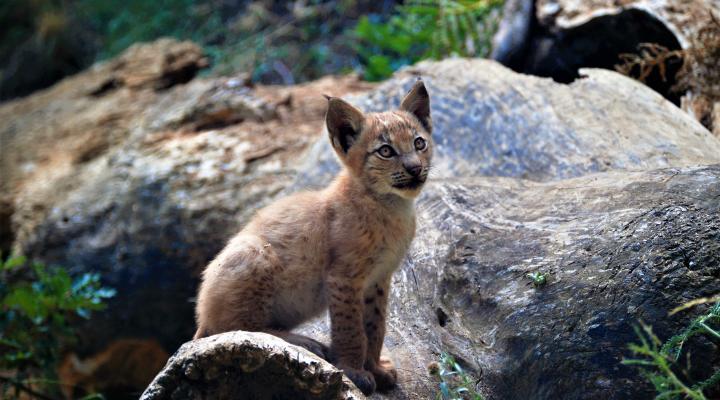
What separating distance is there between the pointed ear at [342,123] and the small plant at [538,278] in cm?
142

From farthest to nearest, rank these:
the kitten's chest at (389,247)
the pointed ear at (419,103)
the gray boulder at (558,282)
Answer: the pointed ear at (419,103)
the kitten's chest at (389,247)
the gray boulder at (558,282)

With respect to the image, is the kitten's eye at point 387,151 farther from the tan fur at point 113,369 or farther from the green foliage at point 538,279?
the tan fur at point 113,369

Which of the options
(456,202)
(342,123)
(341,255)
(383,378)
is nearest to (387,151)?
(342,123)

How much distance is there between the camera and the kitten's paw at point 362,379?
3979 mm

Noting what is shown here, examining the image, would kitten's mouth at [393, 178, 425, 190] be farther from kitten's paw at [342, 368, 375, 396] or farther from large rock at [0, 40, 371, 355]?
large rock at [0, 40, 371, 355]

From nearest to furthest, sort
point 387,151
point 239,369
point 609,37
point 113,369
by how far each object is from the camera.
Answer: point 239,369
point 387,151
point 609,37
point 113,369

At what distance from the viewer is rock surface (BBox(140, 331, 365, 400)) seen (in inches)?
129

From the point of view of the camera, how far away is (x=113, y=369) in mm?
7555

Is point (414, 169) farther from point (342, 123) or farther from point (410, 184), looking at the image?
point (342, 123)

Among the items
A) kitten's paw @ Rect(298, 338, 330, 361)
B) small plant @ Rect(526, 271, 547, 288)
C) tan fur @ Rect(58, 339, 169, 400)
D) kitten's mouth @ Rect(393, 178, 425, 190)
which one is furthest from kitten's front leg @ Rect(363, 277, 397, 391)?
tan fur @ Rect(58, 339, 169, 400)

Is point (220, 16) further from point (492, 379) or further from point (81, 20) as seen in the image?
point (492, 379)

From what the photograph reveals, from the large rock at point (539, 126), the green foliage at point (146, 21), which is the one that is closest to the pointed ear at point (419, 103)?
the large rock at point (539, 126)

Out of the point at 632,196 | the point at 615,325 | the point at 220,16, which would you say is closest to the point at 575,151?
the point at 632,196

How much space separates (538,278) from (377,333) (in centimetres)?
98
